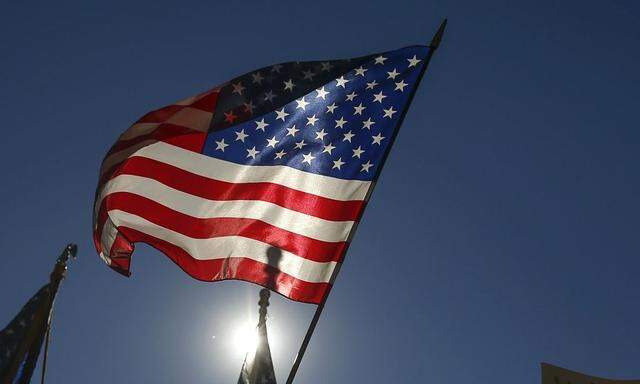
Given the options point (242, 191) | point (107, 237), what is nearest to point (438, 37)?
point (242, 191)

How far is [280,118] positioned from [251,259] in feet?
6.67

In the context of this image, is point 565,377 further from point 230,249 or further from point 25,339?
point 25,339

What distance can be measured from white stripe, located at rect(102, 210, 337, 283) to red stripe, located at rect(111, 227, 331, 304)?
0.06 metres

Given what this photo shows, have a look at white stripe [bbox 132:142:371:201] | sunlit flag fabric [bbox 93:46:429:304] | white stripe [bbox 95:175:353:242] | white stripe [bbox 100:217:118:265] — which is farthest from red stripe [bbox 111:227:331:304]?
white stripe [bbox 132:142:371:201]

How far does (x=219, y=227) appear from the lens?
9.27 m

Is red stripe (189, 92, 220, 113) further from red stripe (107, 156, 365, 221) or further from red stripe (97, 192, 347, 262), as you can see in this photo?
red stripe (97, 192, 347, 262)

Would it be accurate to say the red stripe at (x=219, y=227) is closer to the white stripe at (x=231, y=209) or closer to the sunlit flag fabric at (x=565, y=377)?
the white stripe at (x=231, y=209)

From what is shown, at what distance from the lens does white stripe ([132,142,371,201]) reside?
8875 millimetres

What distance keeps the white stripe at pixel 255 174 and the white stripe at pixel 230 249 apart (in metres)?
0.90

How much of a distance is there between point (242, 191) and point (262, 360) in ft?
9.14

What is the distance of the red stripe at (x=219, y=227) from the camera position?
8.66m

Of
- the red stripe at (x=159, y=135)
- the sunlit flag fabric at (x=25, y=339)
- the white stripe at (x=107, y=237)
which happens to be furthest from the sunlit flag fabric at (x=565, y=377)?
the sunlit flag fabric at (x=25, y=339)

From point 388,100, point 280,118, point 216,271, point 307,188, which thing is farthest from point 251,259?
point 388,100

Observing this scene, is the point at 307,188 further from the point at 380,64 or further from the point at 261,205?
the point at 380,64
